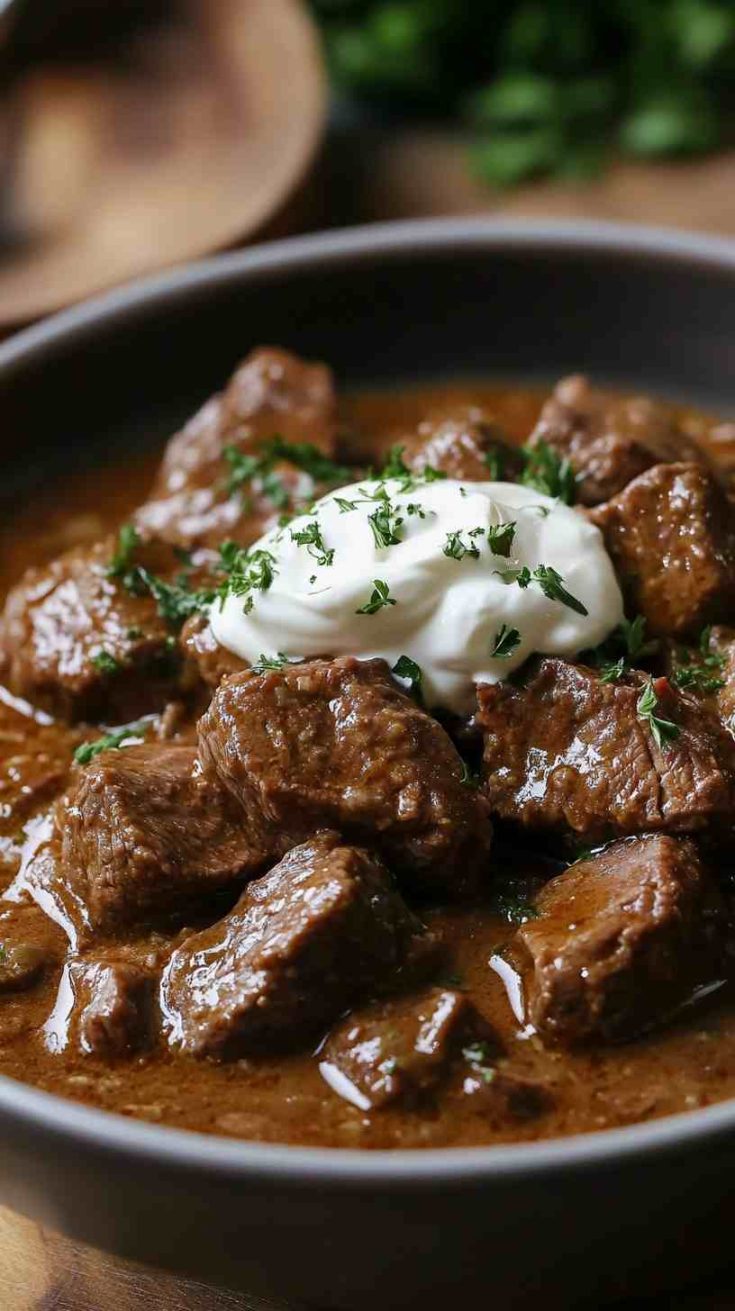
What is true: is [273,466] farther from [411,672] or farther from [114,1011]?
[114,1011]

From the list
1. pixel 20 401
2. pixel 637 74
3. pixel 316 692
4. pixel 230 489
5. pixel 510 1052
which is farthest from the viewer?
pixel 637 74

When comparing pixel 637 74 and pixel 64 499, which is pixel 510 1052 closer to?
pixel 64 499

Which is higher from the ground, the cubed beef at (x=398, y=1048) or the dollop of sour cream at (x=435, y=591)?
the dollop of sour cream at (x=435, y=591)

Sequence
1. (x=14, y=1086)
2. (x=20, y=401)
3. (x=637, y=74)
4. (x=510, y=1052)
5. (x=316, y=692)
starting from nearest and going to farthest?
(x=14, y=1086) < (x=510, y=1052) < (x=316, y=692) < (x=20, y=401) < (x=637, y=74)

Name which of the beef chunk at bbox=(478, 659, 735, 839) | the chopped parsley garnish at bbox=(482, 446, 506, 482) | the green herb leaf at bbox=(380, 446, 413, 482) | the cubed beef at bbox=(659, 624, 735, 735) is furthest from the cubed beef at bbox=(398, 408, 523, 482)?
the beef chunk at bbox=(478, 659, 735, 839)

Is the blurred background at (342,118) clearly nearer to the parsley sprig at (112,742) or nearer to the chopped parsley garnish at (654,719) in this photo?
the parsley sprig at (112,742)

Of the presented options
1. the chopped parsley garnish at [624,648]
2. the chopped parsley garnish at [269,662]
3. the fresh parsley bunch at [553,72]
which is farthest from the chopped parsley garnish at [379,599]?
the fresh parsley bunch at [553,72]

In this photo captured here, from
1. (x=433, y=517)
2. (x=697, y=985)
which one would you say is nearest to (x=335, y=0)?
(x=433, y=517)

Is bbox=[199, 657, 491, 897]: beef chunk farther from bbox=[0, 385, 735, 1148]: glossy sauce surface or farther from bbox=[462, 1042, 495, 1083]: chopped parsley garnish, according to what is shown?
bbox=[462, 1042, 495, 1083]: chopped parsley garnish
